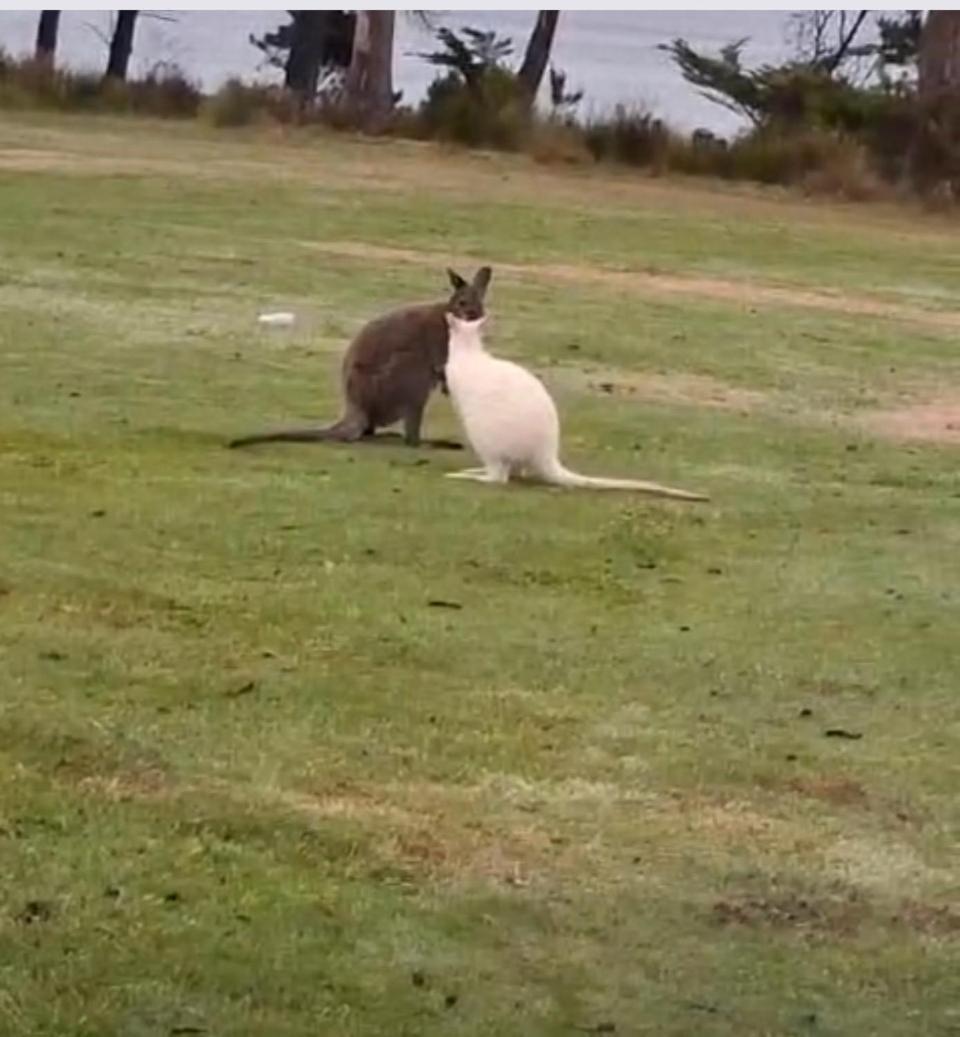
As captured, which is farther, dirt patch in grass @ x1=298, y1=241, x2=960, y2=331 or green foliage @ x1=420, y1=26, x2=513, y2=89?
green foliage @ x1=420, y1=26, x2=513, y2=89

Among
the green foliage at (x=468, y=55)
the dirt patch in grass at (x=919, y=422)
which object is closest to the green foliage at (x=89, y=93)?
the green foliage at (x=468, y=55)

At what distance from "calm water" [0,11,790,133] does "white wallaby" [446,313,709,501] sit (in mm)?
18477

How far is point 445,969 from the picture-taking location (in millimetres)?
4566

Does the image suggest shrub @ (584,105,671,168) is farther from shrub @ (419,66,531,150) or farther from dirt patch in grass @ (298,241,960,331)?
dirt patch in grass @ (298,241,960,331)

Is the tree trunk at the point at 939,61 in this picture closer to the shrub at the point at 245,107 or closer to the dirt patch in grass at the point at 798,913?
the shrub at the point at 245,107

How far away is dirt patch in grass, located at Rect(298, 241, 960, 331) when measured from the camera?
645 inches

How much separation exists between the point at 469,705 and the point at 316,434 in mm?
3854

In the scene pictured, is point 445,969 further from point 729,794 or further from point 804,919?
point 729,794

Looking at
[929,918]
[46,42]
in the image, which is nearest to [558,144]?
[46,42]

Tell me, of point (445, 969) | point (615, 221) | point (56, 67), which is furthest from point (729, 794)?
point (56, 67)

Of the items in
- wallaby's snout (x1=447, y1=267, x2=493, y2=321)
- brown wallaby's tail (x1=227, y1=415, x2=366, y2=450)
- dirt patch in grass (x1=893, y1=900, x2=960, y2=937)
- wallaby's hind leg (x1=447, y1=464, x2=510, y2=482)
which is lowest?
brown wallaby's tail (x1=227, y1=415, x2=366, y2=450)

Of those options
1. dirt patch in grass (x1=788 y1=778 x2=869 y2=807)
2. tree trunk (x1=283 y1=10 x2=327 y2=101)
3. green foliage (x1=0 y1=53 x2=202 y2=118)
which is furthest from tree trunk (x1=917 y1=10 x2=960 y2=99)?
dirt patch in grass (x1=788 y1=778 x2=869 y2=807)

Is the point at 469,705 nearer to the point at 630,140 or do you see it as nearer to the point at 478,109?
the point at 630,140

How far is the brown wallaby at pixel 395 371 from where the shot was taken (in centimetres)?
991
